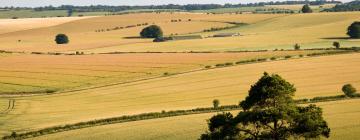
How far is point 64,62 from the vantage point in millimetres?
91750

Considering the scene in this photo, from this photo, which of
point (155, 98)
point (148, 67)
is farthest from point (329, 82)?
point (148, 67)

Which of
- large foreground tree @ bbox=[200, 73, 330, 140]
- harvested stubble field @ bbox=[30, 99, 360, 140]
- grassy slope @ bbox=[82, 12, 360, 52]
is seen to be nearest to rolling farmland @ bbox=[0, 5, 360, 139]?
harvested stubble field @ bbox=[30, 99, 360, 140]

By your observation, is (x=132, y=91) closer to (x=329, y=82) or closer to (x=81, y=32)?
(x=329, y=82)

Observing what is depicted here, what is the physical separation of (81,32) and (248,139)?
15807 cm

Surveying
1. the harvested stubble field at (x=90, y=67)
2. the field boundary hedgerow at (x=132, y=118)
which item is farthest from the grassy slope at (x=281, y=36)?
the field boundary hedgerow at (x=132, y=118)

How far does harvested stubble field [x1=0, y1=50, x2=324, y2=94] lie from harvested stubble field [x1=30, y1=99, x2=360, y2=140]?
84.8ft

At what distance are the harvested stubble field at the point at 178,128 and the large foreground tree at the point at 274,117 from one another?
6.85 meters

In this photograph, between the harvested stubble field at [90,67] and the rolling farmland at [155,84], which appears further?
the harvested stubble field at [90,67]

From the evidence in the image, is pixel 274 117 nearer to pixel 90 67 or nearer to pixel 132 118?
pixel 132 118

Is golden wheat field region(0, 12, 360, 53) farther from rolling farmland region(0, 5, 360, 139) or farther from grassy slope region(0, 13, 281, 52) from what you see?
rolling farmland region(0, 5, 360, 139)

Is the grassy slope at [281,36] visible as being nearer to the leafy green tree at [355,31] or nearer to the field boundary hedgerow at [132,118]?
the leafy green tree at [355,31]

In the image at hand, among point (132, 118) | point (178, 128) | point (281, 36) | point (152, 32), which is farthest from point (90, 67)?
point (152, 32)

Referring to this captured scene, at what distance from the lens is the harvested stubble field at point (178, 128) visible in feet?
121

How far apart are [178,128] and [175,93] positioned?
66.0 ft
